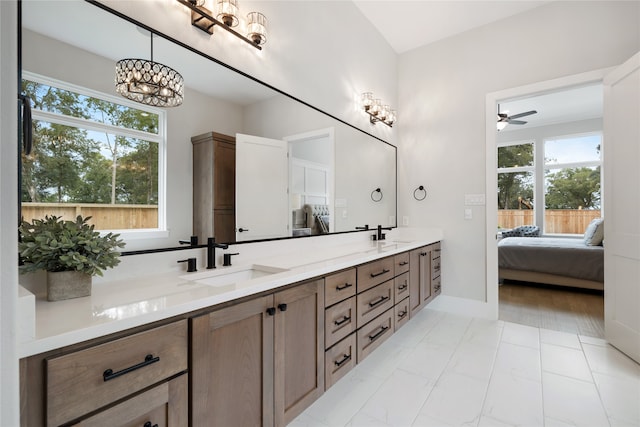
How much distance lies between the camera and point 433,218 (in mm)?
3521

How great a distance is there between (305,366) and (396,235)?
94.8 inches

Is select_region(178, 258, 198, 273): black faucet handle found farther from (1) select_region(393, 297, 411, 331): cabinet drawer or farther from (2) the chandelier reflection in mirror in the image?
(1) select_region(393, 297, 411, 331): cabinet drawer

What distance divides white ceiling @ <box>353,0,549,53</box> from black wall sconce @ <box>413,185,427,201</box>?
1.74 m

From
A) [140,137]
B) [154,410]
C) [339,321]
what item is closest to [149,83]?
[140,137]

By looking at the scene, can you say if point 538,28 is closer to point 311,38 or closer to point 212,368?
point 311,38

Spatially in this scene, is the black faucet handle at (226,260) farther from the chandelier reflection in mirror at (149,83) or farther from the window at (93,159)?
the chandelier reflection in mirror at (149,83)

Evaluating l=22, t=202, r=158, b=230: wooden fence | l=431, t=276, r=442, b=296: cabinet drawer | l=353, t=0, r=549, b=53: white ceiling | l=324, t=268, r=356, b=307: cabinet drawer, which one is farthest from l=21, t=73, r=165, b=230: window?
l=431, t=276, r=442, b=296: cabinet drawer

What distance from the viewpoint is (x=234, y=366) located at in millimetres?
1101

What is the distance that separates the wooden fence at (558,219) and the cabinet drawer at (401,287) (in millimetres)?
5654

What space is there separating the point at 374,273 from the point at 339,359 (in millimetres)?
582

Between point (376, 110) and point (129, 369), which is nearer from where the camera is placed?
point (129, 369)

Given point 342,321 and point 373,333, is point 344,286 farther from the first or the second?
point 373,333

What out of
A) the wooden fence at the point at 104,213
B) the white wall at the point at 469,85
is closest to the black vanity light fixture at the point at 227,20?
the wooden fence at the point at 104,213

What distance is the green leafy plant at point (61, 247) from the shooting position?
91 cm
